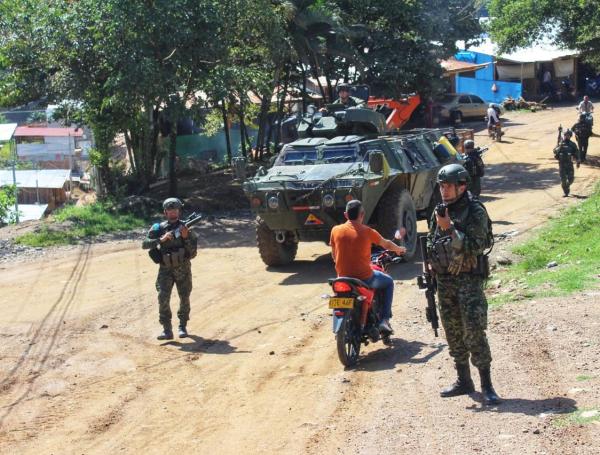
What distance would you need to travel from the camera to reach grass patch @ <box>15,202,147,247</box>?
17156mm

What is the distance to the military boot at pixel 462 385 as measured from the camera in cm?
682

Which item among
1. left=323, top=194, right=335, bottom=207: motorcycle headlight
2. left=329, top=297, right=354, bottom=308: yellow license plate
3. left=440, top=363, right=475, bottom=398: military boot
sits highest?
left=323, top=194, right=335, bottom=207: motorcycle headlight

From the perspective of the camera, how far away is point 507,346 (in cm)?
802

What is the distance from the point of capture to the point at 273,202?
41.1 ft

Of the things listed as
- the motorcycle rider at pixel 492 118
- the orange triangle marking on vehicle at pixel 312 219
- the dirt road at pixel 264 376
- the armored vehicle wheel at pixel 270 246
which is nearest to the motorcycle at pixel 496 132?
the motorcycle rider at pixel 492 118

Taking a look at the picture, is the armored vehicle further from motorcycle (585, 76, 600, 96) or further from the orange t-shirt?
motorcycle (585, 76, 600, 96)

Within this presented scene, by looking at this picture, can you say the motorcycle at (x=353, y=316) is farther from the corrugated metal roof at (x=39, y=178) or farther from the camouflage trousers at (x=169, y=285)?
the corrugated metal roof at (x=39, y=178)

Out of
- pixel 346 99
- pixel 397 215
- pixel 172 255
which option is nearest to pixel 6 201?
pixel 346 99

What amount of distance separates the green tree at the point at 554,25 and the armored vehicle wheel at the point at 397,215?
13476mm

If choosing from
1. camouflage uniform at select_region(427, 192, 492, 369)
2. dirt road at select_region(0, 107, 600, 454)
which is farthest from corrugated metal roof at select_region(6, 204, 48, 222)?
camouflage uniform at select_region(427, 192, 492, 369)

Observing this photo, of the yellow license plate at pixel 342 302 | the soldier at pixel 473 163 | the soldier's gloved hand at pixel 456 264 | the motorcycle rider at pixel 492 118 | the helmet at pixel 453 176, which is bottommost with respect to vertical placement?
the yellow license plate at pixel 342 302

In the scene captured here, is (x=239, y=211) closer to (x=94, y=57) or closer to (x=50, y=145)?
(x=94, y=57)

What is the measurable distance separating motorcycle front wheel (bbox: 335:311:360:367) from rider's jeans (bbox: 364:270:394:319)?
429 mm

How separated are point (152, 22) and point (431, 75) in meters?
9.48
